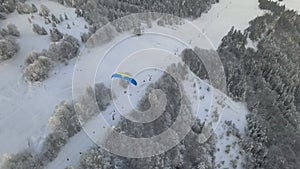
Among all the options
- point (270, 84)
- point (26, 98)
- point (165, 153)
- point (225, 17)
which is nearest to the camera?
point (165, 153)

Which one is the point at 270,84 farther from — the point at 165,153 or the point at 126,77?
the point at 126,77

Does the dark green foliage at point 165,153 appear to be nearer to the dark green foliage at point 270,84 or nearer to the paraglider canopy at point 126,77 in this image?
the paraglider canopy at point 126,77

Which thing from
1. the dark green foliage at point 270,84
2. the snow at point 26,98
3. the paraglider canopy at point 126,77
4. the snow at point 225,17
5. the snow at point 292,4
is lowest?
the snow at point 26,98

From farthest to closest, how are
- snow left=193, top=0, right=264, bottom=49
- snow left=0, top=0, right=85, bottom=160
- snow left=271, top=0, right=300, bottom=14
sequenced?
snow left=271, top=0, right=300, bottom=14
snow left=193, top=0, right=264, bottom=49
snow left=0, top=0, right=85, bottom=160

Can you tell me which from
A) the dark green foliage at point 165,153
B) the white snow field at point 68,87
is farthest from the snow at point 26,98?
the dark green foliage at point 165,153

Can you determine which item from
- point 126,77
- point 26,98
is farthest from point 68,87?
point 126,77

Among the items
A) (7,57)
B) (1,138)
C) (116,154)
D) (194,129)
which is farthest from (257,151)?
(7,57)

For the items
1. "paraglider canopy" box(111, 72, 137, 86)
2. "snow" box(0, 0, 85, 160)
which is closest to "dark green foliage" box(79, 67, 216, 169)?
"paraglider canopy" box(111, 72, 137, 86)

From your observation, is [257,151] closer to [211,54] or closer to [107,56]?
[211,54]

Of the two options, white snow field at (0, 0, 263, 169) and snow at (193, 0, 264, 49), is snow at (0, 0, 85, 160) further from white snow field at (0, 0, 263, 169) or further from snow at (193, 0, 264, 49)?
snow at (193, 0, 264, 49)

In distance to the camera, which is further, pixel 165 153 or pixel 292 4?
pixel 292 4
